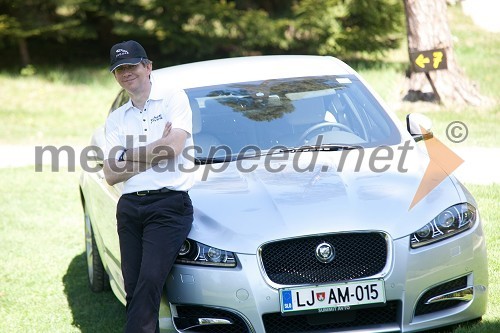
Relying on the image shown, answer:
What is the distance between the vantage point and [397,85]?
1581cm

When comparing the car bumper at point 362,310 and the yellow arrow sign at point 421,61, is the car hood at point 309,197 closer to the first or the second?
the car bumper at point 362,310

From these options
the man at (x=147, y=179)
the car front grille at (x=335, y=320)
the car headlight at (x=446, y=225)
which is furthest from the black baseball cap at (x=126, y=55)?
the car headlight at (x=446, y=225)

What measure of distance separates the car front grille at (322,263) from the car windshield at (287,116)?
1.21 m

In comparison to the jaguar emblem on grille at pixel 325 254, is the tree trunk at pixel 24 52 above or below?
below

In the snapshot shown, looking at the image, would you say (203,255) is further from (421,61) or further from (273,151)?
(421,61)

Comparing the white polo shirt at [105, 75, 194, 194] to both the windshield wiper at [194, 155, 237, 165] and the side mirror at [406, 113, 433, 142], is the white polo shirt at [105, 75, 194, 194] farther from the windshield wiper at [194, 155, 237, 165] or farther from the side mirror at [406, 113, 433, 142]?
the side mirror at [406, 113, 433, 142]

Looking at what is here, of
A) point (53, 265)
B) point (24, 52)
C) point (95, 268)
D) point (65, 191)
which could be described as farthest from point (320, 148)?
point (24, 52)

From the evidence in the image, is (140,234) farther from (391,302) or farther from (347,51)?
(347,51)

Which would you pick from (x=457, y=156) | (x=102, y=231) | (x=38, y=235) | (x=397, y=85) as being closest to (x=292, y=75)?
(x=102, y=231)

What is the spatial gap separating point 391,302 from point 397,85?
468 inches

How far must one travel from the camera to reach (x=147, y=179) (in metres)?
4.61

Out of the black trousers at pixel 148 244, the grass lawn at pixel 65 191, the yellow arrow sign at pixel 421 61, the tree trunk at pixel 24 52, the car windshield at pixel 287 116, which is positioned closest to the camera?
the black trousers at pixel 148 244

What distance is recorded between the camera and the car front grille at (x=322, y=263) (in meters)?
4.31

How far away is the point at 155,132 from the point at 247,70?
1.64 metres
